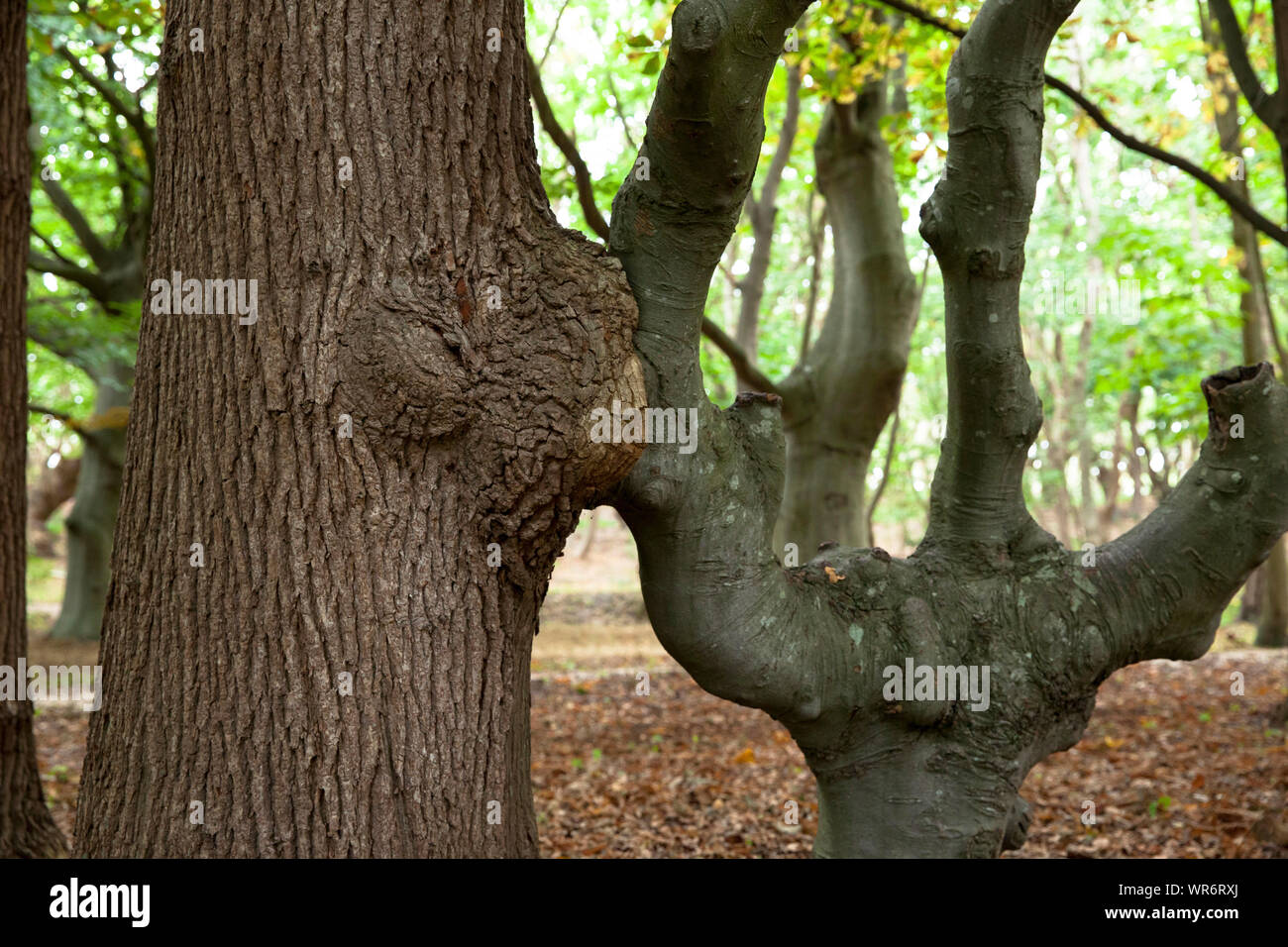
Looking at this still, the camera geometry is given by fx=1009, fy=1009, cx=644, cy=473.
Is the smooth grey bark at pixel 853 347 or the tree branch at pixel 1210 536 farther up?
the smooth grey bark at pixel 853 347

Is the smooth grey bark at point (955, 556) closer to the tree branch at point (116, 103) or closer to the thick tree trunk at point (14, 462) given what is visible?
the thick tree trunk at point (14, 462)

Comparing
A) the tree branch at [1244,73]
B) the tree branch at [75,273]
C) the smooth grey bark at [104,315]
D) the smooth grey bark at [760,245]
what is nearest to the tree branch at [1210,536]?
the tree branch at [1244,73]

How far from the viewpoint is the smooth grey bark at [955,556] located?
2762 mm

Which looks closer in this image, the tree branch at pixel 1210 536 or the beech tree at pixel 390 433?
the beech tree at pixel 390 433

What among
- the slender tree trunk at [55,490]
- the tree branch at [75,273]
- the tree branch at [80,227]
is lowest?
the slender tree trunk at [55,490]

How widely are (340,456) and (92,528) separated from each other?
39.0ft

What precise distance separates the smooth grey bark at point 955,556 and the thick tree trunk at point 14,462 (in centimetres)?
254

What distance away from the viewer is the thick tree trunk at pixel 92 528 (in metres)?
12.2

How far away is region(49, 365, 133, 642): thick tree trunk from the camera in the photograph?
480 inches

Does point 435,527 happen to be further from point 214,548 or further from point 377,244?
point 377,244

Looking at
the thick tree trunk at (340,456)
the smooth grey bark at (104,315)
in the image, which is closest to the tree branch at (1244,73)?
the thick tree trunk at (340,456)

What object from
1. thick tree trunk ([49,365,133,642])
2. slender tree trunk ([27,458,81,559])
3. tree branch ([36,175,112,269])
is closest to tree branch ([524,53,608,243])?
tree branch ([36,175,112,269])

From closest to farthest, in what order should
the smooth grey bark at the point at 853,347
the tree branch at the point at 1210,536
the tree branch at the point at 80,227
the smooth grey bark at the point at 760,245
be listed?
the tree branch at the point at 1210,536 < the smooth grey bark at the point at 853,347 < the smooth grey bark at the point at 760,245 < the tree branch at the point at 80,227

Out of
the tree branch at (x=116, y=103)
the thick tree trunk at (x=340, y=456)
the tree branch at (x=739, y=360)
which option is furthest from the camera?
the tree branch at (x=116, y=103)
